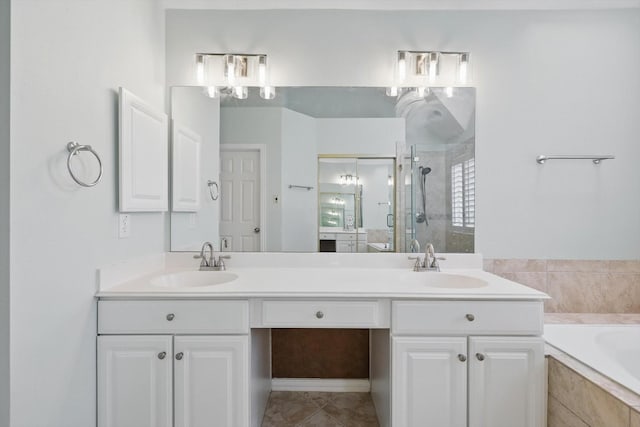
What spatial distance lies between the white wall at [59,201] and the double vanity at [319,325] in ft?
0.46

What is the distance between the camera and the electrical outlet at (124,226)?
1526 millimetres

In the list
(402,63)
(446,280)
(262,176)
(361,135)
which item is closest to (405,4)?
(402,63)

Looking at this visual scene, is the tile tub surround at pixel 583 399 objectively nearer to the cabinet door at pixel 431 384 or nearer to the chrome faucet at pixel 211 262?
the cabinet door at pixel 431 384

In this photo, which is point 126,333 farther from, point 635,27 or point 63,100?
point 635,27

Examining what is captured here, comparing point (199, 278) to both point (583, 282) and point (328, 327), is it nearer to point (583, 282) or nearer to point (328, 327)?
point (328, 327)

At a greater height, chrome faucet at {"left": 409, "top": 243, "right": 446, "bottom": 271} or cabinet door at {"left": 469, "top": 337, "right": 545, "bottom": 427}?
chrome faucet at {"left": 409, "top": 243, "right": 446, "bottom": 271}

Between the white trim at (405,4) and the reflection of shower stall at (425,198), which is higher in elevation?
the white trim at (405,4)

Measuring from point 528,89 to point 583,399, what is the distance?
1671 mm

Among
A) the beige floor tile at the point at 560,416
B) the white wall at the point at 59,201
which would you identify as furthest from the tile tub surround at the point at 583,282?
the white wall at the point at 59,201

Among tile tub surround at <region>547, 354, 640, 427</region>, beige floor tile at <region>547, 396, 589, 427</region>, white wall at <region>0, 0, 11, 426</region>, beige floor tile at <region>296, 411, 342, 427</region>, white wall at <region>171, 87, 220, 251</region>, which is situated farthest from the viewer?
white wall at <region>171, 87, 220, 251</region>

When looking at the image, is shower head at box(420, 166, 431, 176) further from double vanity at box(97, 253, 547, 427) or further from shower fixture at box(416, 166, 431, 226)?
double vanity at box(97, 253, 547, 427)

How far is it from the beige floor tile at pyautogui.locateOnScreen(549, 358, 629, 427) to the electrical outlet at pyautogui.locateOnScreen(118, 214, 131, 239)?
81.7 inches

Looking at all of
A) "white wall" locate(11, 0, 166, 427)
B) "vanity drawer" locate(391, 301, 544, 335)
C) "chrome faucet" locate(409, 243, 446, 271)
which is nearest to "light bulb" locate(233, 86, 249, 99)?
"white wall" locate(11, 0, 166, 427)

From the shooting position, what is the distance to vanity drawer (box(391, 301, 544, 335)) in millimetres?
1373
